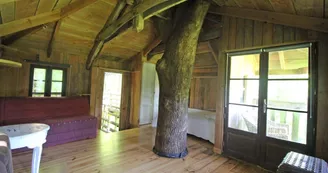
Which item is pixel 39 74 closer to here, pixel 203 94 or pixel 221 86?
pixel 221 86

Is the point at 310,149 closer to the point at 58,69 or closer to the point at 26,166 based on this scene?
the point at 26,166

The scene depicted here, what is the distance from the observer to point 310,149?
2316 millimetres

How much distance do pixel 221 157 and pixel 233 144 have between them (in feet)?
1.04

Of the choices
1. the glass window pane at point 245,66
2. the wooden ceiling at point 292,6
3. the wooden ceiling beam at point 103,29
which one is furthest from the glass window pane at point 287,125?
the wooden ceiling beam at point 103,29

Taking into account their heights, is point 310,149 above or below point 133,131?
above

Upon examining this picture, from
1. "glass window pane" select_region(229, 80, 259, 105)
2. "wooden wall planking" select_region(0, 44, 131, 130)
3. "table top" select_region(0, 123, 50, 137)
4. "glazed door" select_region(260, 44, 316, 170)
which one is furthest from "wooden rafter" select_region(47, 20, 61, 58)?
"glazed door" select_region(260, 44, 316, 170)

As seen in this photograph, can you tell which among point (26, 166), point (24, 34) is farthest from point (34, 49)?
point (26, 166)

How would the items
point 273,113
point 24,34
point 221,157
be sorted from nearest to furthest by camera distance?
point 273,113 → point 221,157 → point 24,34

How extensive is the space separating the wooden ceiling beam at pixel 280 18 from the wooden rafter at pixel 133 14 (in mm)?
1079

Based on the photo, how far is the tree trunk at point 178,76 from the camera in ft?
9.74

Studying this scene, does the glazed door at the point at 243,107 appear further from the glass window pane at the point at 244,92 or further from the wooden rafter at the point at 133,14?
the wooden rafter at the point at 133,14

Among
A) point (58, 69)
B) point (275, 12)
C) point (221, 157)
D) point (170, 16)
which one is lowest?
point (221, 157)

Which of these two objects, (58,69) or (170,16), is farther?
(58,69)

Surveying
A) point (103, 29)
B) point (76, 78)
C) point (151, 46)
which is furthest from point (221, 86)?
point (76, 78)
